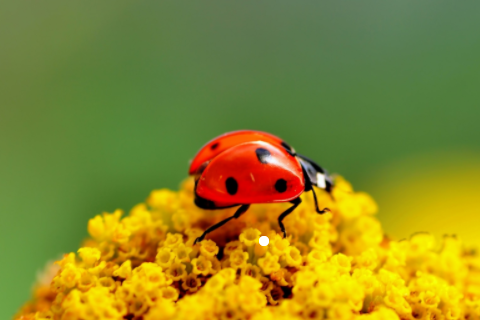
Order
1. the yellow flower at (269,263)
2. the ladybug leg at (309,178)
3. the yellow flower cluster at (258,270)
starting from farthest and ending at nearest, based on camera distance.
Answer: the ladybug leg at (309,178), the yellow flower at (269,263), the yellow flower cluster at (258,270)

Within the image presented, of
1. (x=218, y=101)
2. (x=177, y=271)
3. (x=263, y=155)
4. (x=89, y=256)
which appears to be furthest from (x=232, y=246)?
(x=218, y=101)

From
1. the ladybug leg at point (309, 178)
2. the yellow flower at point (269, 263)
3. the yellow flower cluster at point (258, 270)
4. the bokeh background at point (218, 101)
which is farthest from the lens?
the bokeh background at point (218, 101)

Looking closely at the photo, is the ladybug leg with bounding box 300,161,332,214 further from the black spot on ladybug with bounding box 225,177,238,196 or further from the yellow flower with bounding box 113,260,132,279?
the yellow flower with bounding box 113,260,132,279

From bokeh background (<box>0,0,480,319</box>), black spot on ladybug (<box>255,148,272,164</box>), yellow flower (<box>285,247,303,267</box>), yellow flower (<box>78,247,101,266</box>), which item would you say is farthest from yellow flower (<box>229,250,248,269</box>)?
bokeh background (<box>0,0,480,319</box>)

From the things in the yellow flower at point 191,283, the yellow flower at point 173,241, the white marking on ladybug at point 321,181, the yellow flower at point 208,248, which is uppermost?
the white marking on ladybug at point 321,181

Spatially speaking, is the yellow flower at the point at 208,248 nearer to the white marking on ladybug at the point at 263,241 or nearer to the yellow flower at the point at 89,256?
the white marking on ladybug at the point at 263,241

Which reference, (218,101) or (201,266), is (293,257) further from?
(218,101)

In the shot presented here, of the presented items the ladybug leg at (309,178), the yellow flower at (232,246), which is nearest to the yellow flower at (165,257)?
the yellow flower at (232,246)
